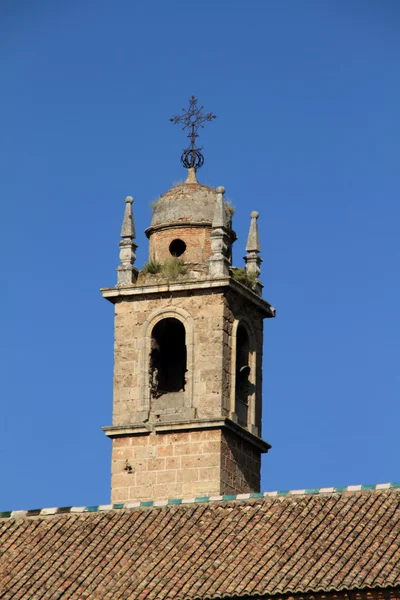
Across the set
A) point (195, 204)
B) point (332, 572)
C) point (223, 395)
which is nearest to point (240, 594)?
point (332, 572)

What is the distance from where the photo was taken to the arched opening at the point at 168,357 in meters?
70.5

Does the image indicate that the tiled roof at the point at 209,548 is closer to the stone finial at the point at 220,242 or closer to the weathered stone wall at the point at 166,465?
the weathered stone wall at the point at 166,465

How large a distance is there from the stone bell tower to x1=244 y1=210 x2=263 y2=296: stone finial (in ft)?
0.08

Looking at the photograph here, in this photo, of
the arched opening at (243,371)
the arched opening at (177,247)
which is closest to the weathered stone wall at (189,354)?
the arched opening at (243,371)

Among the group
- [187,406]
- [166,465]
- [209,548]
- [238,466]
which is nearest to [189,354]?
[187,406]

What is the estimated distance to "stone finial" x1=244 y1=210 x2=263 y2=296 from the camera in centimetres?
7162

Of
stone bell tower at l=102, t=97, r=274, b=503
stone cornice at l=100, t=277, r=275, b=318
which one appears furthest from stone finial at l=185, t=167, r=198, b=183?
stone cornice at l=100, t=277, r=275, b=318

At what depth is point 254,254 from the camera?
71938 millimetres

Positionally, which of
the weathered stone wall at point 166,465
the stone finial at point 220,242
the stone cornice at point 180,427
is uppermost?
the stone finial at point 220,242

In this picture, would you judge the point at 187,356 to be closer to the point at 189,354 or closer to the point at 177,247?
the point at 189,354

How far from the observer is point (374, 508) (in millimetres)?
60312

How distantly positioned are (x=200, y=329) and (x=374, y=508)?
10854 millimetres

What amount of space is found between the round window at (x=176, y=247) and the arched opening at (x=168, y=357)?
189cm

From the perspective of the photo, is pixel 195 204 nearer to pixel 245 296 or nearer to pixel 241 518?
pixel 245 296
